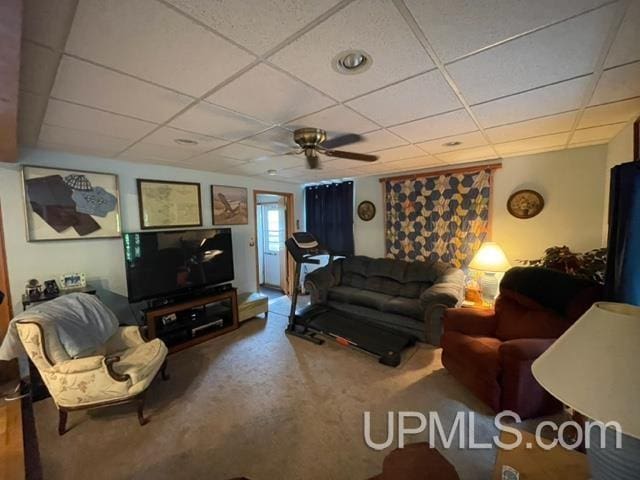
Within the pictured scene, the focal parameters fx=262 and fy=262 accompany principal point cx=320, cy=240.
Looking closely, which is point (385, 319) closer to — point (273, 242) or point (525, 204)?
point (525, 204)

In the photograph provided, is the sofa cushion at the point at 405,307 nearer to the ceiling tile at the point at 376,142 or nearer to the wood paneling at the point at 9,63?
the ceiling tile at the point at 376,142

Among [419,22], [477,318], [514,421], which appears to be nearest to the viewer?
[419,22]

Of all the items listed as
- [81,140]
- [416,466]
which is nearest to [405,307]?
[416,466]

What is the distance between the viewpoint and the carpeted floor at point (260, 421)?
1.63 meters

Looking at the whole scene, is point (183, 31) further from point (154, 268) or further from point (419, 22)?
point (154, 268)

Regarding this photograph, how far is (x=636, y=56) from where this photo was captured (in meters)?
1.21

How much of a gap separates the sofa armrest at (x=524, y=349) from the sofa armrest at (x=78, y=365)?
2882 millimetres

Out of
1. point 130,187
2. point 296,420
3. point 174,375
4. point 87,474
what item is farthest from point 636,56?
point 130,187

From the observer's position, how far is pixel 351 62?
4.06 feet

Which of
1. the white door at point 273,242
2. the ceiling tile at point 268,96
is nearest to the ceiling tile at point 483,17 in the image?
the ceiling tile at point 268,96

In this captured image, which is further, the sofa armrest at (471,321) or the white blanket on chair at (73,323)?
the sofa armrest at (471,321)

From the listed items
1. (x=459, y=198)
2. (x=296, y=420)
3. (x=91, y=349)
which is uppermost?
(x=459, y=198)

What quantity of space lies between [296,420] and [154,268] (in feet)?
7.37

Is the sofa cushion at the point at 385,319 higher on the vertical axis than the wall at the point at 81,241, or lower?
lower
